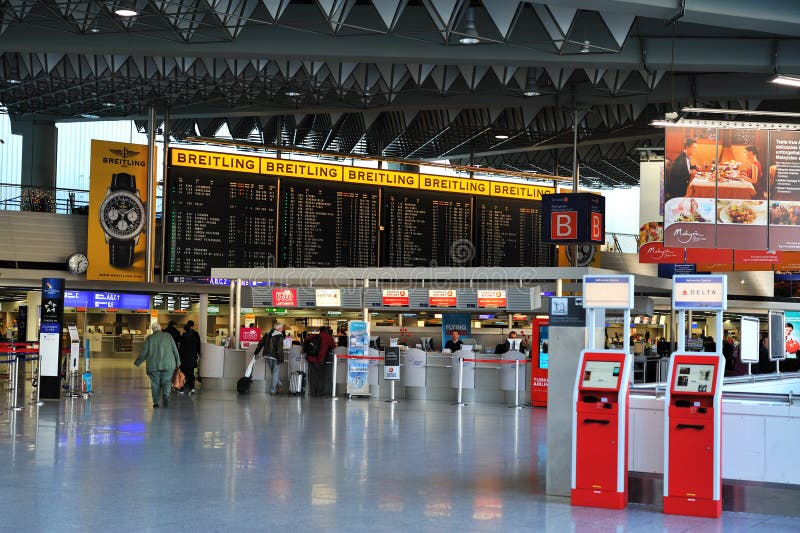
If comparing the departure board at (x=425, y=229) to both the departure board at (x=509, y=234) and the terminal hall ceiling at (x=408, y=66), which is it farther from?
the terminal hall ceiling at (x=408, y=66)

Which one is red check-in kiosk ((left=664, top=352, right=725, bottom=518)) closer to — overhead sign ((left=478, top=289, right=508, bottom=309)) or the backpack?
the backpack

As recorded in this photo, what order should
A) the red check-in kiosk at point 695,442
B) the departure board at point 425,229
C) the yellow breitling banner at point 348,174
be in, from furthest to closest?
1. the departure board at point 425,229
2. the yellow breitling banner at point 348,174
3. the red check-in kiosk at point 695,442

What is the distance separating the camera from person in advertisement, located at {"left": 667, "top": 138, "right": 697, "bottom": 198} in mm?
13797

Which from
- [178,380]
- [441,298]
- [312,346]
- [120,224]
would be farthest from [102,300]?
[441,298]

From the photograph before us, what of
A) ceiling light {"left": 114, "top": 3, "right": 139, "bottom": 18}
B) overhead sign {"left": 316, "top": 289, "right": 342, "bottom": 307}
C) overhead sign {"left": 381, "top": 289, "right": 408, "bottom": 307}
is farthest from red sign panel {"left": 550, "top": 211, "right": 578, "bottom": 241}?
ceiling light {"left": 114, "top": 3, "right": 139, "bottom": 18}

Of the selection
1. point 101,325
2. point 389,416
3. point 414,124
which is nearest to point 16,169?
point 101,325

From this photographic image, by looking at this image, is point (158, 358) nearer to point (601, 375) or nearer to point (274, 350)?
point (274, 350)

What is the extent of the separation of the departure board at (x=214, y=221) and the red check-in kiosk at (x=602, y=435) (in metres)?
16.3

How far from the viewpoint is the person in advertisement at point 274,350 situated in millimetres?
19359

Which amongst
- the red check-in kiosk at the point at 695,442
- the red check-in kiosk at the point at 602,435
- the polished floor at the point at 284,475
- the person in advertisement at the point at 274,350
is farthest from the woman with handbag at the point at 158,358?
the red check-in kiosk at the point at 695,442

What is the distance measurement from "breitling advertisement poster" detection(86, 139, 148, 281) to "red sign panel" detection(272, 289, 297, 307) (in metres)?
4.18

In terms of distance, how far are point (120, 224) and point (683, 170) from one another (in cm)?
1435

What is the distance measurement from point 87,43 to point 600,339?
13086 millimetres

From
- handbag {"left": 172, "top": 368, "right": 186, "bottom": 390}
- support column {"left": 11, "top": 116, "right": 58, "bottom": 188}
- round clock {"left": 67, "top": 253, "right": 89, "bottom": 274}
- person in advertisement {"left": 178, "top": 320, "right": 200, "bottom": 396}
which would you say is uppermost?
support column {"left": 11, "top": 116, "right": 58, "bottom": 188}
